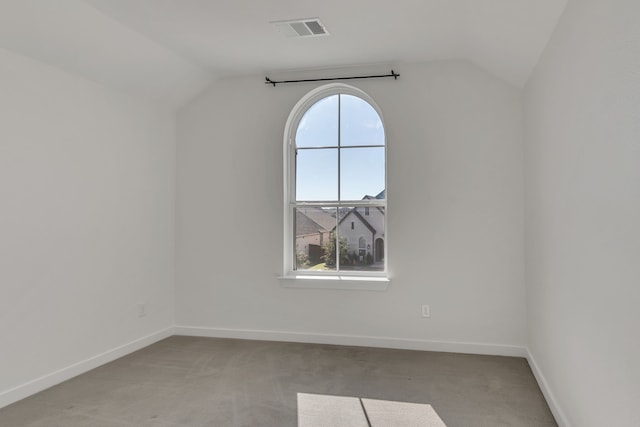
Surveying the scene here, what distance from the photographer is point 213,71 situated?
423cm

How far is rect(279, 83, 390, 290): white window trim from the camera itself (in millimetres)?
4055

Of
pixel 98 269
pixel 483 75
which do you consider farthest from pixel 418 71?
pixel 98 269

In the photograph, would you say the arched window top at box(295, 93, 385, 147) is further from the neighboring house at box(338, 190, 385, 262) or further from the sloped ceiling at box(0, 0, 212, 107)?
the sloped ceiling at box(0, 0, 212, 107)

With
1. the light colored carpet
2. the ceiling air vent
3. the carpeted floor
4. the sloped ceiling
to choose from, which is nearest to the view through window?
the carpeted floor

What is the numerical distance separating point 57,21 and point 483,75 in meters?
3.29

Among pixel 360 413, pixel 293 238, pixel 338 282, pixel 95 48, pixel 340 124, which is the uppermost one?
pixel 95 48

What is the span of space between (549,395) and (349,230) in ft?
7.04

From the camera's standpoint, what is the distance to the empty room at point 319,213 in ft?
6.98

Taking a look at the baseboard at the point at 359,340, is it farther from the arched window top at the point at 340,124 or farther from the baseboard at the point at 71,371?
the arched window top at the point at 340,124

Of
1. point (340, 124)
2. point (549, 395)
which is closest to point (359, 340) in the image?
point (549, 395)

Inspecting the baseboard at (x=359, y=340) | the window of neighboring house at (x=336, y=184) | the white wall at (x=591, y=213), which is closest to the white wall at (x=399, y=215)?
the baseboard at (x=359, y=340)

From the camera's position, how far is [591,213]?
187 centimetres

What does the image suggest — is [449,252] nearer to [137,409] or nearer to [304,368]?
[304,368]

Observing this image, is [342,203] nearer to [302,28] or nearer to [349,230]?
[349,230]
